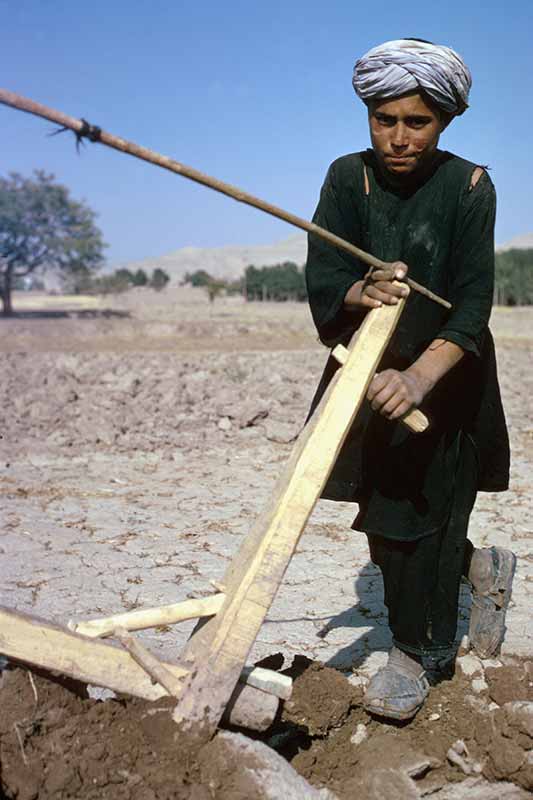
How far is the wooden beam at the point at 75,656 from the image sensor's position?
1852 mm

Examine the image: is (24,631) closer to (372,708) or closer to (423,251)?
(372,708)

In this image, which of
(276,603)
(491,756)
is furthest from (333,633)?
(491,756)

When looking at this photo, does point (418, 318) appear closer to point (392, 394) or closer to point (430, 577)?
point (392, 394)

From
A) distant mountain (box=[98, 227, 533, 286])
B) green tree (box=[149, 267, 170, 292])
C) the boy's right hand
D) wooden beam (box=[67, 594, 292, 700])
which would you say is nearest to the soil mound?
wooden beam (box=[67, 594, 292, 700])

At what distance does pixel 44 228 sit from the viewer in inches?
1773

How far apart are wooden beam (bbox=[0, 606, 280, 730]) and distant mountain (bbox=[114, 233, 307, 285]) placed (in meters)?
114

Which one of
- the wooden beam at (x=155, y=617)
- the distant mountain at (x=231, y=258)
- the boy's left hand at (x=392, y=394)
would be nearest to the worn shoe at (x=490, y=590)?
the boy's left hand at (x=392, y=394)

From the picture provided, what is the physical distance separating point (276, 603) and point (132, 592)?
68 cm

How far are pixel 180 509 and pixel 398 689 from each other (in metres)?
2.82

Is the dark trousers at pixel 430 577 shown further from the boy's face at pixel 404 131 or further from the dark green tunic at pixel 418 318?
the boy's face at pixel 404 131

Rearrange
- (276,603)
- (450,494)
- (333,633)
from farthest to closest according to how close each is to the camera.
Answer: (276,603)
(333,633)
(450,494)

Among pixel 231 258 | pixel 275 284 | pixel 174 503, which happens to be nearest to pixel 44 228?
pixel 275 284

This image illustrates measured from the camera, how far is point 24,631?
6.08ft

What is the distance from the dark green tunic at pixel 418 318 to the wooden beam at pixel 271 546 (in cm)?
40
